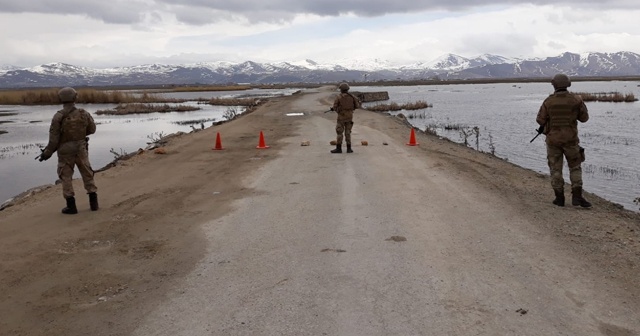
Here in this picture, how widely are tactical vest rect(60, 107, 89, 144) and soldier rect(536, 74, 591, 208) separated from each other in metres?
7.49

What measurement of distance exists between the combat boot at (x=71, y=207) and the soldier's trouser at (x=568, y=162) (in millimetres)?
7815

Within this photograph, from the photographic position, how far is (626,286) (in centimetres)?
560

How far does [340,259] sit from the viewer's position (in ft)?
20.9

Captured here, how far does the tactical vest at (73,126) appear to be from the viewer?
904 centimetres

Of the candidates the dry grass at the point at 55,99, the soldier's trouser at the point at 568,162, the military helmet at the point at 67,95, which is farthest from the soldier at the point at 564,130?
the dry grass at the point at 55,99

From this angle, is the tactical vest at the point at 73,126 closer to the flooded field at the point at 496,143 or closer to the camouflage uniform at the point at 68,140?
the camouflage uniform at the point at 68,140

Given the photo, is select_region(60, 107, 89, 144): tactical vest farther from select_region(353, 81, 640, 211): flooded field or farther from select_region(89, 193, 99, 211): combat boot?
select_region(353, 81, 640, 211): flooded field

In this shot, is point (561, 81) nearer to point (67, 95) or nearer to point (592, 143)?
point (67, 95)

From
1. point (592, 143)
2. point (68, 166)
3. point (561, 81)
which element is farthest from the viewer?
point (592, 143)

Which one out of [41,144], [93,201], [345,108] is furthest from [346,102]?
[41,144]

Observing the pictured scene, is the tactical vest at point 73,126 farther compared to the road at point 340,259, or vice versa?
the tactical vest at point 73,126

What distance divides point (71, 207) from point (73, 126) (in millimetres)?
1300

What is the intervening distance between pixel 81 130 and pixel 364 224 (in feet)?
15.7

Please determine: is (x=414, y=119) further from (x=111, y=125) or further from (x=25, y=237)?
(x=25, y=237)
